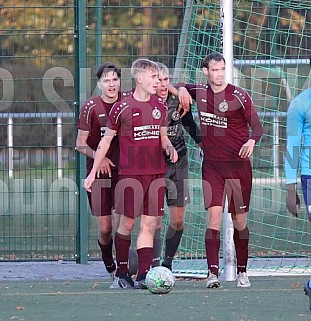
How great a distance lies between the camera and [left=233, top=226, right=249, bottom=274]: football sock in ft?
31.6

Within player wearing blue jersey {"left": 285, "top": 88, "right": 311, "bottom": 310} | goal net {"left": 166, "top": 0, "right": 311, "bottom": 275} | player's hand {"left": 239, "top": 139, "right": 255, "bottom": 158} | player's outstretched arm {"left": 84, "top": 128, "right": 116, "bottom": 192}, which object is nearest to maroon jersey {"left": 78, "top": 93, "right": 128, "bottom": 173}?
player's outstretched arm {"left": 84, "top": 128, "right": 116, "bottom": 192}

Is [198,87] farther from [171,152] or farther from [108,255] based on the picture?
[108,255]

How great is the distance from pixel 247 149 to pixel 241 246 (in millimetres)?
917

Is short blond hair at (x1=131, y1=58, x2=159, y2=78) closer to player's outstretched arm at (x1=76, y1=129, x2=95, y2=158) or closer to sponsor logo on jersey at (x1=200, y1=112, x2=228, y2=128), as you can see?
sponsor logo on jersey at (x1=200, y1=112, x2=228, y2=128)

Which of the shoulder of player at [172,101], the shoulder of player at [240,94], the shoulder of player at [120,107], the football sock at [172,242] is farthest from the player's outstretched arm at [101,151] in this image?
the football sock at [172,242]

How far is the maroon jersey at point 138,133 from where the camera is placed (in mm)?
9281

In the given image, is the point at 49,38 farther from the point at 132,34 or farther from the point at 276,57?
the point at 276,57

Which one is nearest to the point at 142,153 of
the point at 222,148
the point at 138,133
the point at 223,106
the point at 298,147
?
the point at 138,133

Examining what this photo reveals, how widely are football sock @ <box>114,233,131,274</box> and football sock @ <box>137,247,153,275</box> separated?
0.63ft

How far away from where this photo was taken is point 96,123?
389 inches

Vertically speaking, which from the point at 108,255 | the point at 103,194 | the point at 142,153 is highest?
the point at 142,153

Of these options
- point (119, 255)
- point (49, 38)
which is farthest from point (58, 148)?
point (119, 255)

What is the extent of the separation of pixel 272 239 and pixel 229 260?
232 centimetres

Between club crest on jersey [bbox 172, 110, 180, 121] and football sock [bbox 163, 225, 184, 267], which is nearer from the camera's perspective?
club crest on jersey [bbox 172, 110, 180, 121]
